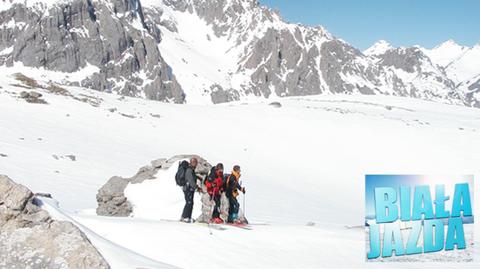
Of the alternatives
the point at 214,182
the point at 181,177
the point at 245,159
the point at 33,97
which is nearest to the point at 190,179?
the point at 181,177

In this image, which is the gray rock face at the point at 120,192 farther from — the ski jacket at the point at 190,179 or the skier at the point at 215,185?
the ski jacket at the point at 190,179

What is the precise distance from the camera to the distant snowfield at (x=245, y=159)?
12445 millimetres

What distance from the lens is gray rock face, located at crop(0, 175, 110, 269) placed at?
8727mm

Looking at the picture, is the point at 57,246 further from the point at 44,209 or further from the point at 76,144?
the point at 76,144

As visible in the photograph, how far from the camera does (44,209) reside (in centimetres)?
989

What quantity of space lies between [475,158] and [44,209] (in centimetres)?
2990

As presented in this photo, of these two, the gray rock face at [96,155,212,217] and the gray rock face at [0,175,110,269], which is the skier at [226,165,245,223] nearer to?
the gray rock face at [96,155,212,217]

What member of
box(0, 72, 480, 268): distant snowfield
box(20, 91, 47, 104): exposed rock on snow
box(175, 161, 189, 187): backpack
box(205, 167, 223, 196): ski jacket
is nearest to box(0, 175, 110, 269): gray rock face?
box(0, 72, 480, 268): distant snowfield

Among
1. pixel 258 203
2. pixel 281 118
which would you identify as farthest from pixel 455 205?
pixel 281 118

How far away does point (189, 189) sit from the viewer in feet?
47.5

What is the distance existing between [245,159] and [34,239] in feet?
77.8

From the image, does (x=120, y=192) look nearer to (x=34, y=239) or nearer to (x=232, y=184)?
(x=232, y=184)

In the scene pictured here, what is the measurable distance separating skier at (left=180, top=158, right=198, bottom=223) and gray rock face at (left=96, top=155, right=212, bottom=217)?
262 cm

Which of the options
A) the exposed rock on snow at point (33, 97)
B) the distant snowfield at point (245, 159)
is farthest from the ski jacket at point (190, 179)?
the exposed rock on snow at point (33, 97)
